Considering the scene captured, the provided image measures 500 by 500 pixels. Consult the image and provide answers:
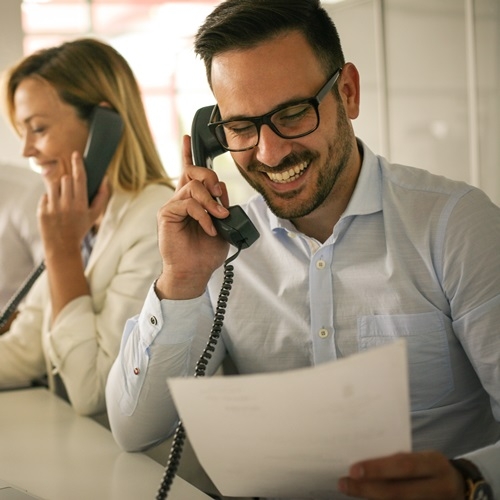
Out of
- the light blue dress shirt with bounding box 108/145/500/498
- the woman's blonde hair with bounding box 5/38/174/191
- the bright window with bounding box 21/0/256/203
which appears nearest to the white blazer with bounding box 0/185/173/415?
the woman's blonde hair with bounding box 5/38/174/191

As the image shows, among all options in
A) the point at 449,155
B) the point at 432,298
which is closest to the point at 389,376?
the point at 432,298

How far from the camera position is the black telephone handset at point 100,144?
6.35ft

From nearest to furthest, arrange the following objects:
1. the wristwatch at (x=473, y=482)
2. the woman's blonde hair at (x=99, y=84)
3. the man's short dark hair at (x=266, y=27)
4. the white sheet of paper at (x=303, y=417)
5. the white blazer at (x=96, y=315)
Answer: the white sheet of paper at (x=303, y=417), the wristwatch at (x=473, y=482), the man's short dark hair at (x=266, y=27), the white blazer at (x=96, y=315), the woman's blonde hair at (x=99, y=84)

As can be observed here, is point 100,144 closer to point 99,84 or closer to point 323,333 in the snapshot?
point 99,84

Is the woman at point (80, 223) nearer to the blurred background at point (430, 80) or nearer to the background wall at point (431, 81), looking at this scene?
the blurred background at point (430, 80)

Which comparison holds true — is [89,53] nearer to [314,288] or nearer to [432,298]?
[314,288]

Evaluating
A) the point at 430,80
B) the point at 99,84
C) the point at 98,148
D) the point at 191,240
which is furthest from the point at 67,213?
the point at 430,80

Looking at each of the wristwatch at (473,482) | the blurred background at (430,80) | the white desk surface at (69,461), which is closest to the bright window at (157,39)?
the blurred background at (430,80)

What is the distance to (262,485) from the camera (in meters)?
0.92

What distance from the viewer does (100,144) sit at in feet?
6.41

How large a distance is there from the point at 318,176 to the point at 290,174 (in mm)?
48

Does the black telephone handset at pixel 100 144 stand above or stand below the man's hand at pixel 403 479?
above

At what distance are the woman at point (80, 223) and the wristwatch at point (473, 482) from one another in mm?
885

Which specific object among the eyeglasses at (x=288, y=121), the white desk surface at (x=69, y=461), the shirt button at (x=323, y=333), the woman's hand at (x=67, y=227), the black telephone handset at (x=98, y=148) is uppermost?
the eyeglasses at (x=288, y=121)
